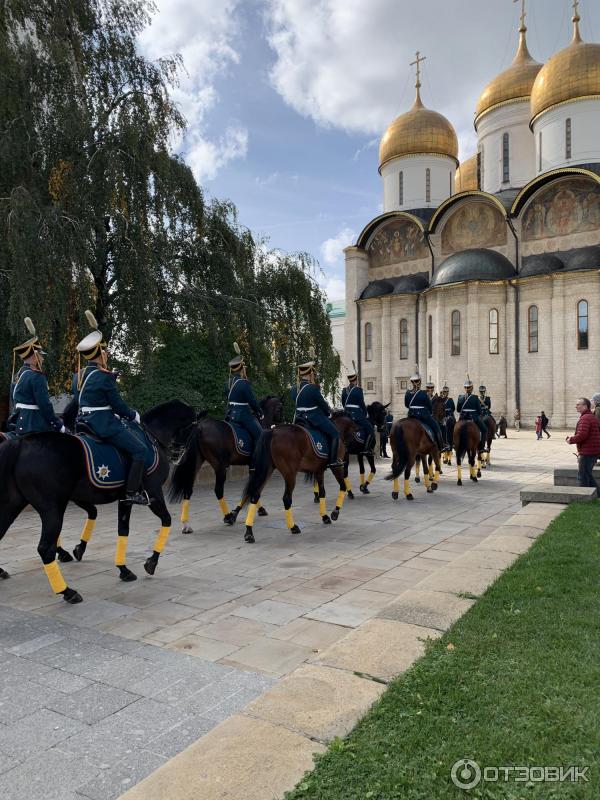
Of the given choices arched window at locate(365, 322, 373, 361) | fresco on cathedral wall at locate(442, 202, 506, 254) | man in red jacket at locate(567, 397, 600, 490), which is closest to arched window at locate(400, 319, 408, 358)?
arched window at locate(365, 322, 373, 361)

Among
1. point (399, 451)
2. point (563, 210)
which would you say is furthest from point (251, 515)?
point (563, 210)

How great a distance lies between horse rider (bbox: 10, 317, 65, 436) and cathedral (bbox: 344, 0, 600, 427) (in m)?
33.4

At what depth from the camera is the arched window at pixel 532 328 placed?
120 ft

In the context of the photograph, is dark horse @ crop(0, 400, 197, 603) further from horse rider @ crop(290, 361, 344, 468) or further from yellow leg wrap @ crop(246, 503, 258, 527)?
horse rider @ crop(290, 361, 344, 468)

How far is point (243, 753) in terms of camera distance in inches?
107

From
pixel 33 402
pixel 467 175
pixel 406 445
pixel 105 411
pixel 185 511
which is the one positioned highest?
pixel 467 175

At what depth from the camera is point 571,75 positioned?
3709cm

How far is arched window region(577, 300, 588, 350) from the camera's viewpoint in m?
34.4

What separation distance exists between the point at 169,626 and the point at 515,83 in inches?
1918

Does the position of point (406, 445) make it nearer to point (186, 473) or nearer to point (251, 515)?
point (251, 515)

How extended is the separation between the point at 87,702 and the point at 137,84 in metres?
13.9

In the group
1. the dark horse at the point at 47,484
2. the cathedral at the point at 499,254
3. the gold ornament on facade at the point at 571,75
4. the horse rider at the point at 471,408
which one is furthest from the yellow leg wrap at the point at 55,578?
the gold ornament on facade at the point at 571,75

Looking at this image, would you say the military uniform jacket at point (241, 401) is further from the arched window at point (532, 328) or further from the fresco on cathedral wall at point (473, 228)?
the fresco on cathedral wall at point (473, 228)

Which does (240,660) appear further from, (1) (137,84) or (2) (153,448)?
(1) (137,84)
